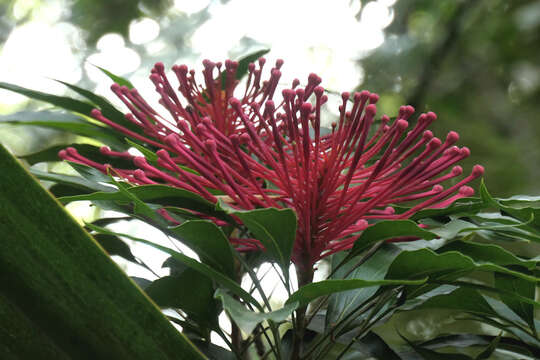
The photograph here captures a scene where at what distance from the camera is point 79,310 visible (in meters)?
0.38

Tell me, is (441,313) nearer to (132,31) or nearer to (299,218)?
(299,218)

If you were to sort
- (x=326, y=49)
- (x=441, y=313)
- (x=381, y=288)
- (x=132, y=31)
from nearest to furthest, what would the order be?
1. (x=381, y=288)
2. (x=441, y=313)
3. (x=326, y=49)
4. (x=132, y=31)

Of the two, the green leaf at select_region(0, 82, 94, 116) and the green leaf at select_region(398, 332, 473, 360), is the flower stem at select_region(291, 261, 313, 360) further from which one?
the green leaf at select_region(0, 82, 94, 116)

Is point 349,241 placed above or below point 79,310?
above

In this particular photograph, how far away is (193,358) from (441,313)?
99 cm

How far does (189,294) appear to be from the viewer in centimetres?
52

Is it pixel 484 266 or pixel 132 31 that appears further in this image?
pixel 132 31

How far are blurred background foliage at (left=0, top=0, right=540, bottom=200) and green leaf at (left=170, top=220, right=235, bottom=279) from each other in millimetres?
900

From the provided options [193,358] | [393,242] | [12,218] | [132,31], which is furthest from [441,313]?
[132,31]

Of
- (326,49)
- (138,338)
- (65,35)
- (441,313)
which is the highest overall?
(326,49)

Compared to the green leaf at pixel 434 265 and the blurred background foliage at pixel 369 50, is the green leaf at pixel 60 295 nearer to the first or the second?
the green leaf at pixel 434 265

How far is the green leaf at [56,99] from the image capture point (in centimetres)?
71

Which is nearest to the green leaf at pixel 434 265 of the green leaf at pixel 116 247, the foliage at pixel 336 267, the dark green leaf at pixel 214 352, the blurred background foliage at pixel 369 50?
the foliage at pixel 336 267

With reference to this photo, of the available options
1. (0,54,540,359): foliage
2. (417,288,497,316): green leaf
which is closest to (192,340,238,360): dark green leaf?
(0,54,540,359): foliage
